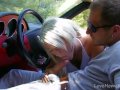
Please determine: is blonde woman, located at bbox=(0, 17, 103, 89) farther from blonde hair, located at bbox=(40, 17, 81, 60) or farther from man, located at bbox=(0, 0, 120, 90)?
man, located at bbox=(0, 0, 120, 90)

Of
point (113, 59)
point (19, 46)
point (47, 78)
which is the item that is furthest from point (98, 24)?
point (19, 46)

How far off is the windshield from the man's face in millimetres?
1633

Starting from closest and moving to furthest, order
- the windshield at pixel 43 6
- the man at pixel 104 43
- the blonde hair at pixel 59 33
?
the man at pixel 104 43 → the blonde hair at pixel 59 33 → the windshield at pixel 43 6

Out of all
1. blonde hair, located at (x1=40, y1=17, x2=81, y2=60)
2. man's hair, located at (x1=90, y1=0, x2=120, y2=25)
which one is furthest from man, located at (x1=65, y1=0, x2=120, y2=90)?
blonde hair, located at (x1=40, y1=17, x2=81, y2=60)

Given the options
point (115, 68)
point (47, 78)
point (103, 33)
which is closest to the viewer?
point (115, 68)

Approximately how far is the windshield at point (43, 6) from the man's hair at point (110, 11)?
1701mm

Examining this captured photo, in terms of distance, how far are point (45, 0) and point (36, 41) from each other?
1.36m

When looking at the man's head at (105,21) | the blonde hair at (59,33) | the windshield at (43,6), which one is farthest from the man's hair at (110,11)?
the windshield at (43,6)

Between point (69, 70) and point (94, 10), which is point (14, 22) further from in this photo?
point (94, 10)

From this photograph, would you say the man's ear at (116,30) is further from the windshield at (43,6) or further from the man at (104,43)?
the windshield at (43,6)

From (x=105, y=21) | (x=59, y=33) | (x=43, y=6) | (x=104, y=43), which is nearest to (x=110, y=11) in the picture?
(x=105, y=21)

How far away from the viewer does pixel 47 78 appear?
6.47ft

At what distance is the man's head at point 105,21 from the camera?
1669mm

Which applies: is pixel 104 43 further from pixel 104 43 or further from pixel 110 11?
pixel 110 11
